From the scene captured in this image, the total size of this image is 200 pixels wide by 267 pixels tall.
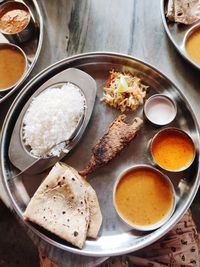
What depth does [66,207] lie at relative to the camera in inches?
75.5

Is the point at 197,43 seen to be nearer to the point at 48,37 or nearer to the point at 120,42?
the point at 120,42

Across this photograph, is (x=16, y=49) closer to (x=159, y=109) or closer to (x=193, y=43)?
(x=159, y=109)

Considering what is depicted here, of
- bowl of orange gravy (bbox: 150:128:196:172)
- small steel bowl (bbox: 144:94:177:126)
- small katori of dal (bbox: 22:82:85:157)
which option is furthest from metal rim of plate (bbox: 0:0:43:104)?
bowl of orange gravy (bbox: 150:128:196:172)

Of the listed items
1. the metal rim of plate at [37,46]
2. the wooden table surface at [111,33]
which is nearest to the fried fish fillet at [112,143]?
the wooden table surface at [111,33]

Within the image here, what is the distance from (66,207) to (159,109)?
709 mm

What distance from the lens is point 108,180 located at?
2.01 meters

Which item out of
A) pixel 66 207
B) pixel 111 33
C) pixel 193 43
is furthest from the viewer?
pixel 111 33

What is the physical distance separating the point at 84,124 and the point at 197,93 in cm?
64

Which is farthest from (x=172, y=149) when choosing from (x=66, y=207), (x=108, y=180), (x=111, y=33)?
(x=111, y=33)

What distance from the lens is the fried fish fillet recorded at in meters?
1.98

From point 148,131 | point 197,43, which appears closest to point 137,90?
point 148,131

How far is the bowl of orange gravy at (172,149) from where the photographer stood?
1.95m

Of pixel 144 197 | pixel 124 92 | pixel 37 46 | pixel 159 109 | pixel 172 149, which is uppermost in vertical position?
pixel 37 46

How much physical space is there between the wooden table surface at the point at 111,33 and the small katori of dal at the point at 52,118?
8.0 inches
